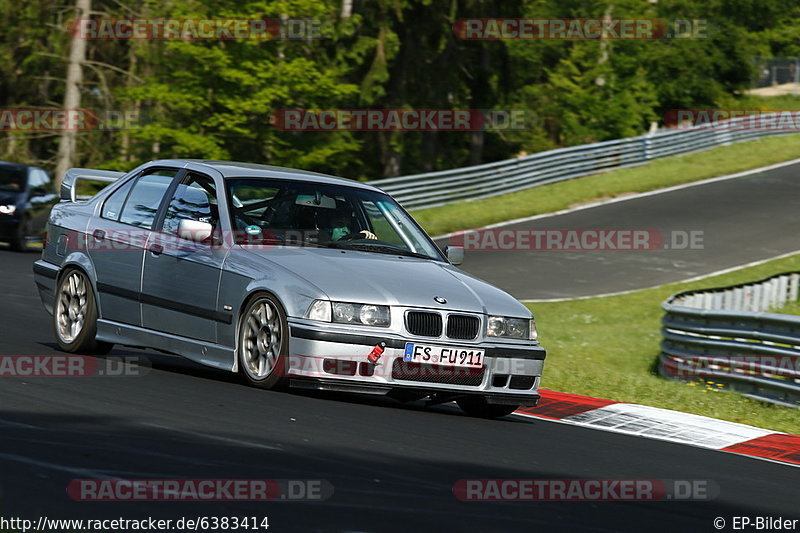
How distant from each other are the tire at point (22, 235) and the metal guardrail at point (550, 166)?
7.75 metres

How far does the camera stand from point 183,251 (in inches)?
345

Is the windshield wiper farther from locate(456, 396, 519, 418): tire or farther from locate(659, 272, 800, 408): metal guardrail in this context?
locate(659, 272, 800, 408): metal guardrail

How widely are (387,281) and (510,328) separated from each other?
36.4 inches

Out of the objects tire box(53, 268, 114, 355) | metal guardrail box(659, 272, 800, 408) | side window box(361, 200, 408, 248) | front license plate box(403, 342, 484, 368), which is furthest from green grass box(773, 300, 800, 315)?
tire box(53, 268, 114, 355)

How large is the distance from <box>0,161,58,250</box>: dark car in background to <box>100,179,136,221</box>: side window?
12.9 m

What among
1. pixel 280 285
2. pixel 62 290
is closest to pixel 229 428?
pixel 280 285

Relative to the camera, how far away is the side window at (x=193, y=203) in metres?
8.89

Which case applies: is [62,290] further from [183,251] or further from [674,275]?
[674,275]
